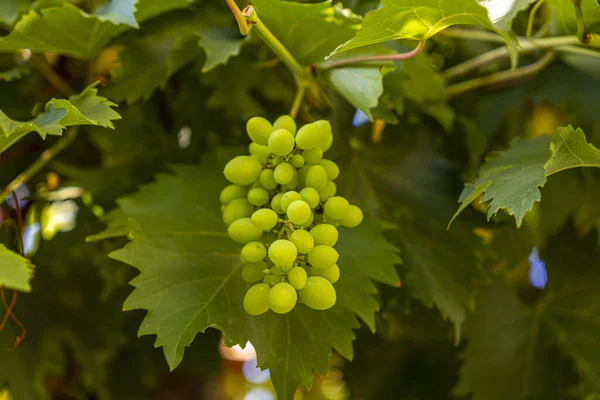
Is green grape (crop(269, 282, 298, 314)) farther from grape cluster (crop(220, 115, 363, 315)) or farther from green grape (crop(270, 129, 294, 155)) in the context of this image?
green grape (crop(270, 129, 294, 155))

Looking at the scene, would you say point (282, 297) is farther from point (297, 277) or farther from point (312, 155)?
point (312, 155)

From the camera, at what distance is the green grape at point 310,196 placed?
17.3 inches

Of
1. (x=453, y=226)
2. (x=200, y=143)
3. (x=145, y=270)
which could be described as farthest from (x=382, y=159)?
(x=145, y=270)

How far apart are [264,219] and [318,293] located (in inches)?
2.6

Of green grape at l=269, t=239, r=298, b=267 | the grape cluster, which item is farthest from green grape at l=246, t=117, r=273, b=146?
green grape at l=269, t=239, r=298, b=267

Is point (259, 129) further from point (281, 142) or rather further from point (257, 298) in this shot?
point (257, 298)

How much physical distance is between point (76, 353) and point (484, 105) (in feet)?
2.12

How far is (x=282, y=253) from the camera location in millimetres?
404

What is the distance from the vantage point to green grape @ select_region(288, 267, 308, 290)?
41cm

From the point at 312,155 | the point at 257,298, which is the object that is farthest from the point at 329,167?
the point at 257,298

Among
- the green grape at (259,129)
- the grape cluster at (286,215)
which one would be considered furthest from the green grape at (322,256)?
the green grape at (259,129)

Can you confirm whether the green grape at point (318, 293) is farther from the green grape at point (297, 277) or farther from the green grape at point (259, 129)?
the green grape at point (259, 129)

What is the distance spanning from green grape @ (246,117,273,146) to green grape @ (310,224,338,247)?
3.4 inches

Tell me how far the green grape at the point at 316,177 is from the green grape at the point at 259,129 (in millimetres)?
46
